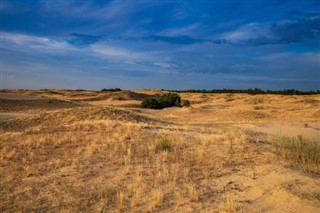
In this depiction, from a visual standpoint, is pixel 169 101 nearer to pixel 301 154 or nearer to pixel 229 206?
pixel 301 154

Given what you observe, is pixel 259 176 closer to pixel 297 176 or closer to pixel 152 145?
pixel 297 176

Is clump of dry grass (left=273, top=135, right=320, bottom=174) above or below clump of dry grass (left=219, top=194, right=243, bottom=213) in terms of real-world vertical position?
above

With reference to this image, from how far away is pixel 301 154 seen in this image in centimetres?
953

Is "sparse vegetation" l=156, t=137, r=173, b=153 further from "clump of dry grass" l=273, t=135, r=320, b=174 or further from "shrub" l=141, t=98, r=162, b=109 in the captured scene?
"shrub" l=141, t=98, r=162, b=109

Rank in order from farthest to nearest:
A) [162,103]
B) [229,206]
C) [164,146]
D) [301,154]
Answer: [162,103] → [164,146] → [301,154] → [229,206]

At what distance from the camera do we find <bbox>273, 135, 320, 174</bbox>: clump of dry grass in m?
8.66

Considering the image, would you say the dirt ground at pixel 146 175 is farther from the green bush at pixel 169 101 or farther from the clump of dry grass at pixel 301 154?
the green bush at pixel 169 101

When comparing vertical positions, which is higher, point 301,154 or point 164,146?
point 301,154

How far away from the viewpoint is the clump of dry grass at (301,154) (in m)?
8.66

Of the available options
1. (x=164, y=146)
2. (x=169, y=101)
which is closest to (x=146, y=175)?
(x=164, y=146)

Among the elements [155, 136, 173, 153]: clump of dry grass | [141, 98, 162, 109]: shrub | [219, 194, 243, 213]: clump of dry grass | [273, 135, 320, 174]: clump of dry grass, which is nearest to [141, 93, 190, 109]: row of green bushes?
[141, 98, 162, 109]: shrub

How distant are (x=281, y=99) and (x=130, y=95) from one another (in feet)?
79.2

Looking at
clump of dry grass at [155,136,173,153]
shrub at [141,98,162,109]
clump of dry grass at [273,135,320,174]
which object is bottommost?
shrub at [141,98,162,109]

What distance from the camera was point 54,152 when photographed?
11.6 m
